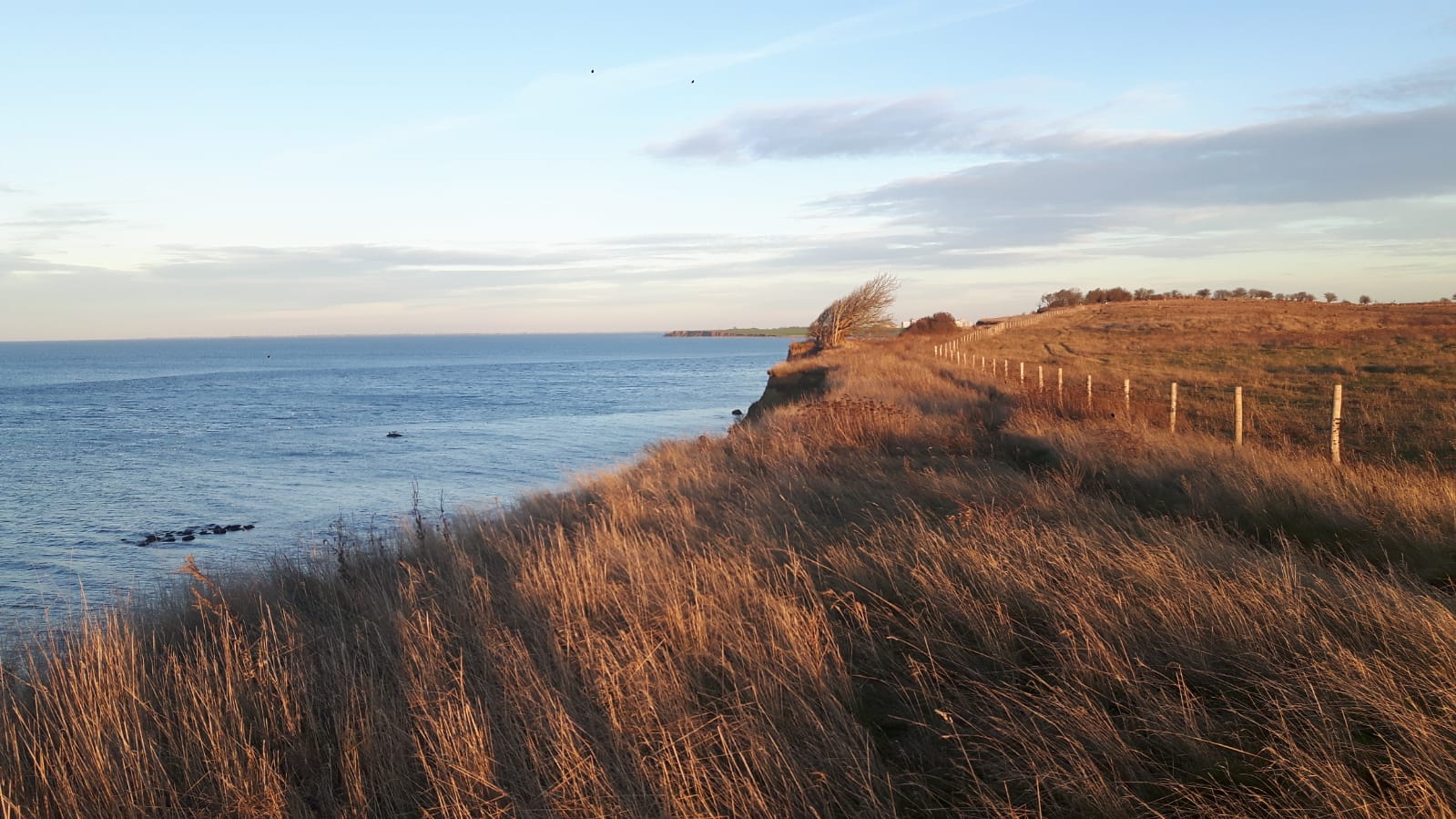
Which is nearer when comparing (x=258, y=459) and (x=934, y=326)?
(x=258, y=459)

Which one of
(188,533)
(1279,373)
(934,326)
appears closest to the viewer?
(188,533)

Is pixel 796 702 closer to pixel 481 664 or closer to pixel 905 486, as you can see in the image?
pixel 481 664

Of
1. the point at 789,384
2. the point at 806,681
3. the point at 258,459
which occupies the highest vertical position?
the point at 789,384

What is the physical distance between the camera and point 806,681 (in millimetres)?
4266

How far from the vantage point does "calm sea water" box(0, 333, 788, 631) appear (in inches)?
621

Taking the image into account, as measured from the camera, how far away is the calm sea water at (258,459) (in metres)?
15.8

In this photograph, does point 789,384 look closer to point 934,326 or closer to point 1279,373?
point 1279,373

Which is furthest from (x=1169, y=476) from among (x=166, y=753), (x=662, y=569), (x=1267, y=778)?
(x=166, y=753)

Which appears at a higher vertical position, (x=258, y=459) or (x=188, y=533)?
(x=258, y=459)

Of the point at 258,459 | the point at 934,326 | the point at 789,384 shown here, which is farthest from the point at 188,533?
the point at 934,326

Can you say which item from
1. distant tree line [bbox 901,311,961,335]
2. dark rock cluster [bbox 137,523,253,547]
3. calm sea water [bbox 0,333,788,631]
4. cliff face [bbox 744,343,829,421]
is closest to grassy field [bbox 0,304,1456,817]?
calm sea water [bbox 0,333,788,631]

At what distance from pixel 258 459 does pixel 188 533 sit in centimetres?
1204

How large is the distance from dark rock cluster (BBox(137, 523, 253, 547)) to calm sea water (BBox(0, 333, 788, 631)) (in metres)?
0.27

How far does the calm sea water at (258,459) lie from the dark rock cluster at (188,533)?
0.27 meters
